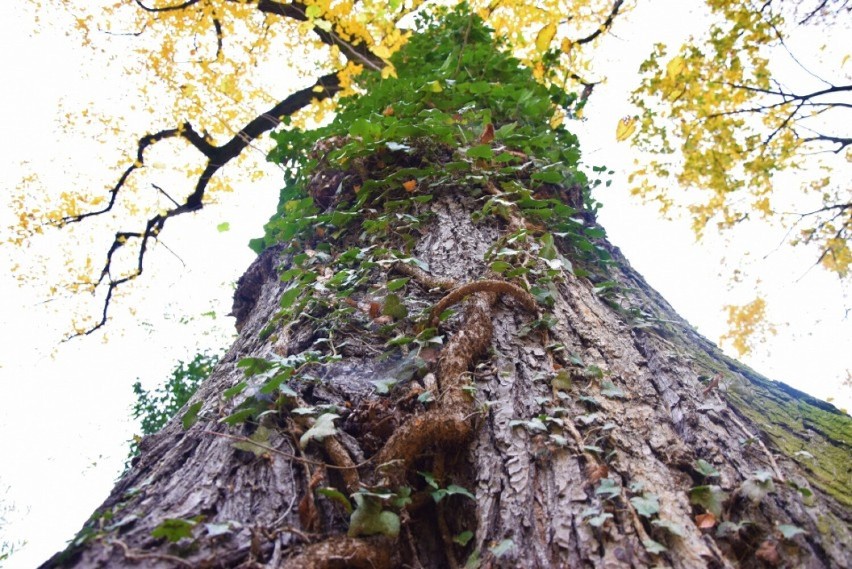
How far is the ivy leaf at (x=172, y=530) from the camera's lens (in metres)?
0.93

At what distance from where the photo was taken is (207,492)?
1127mm

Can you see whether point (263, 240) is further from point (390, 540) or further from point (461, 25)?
point (461, 25)

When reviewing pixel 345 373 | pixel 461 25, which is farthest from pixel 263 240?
pixel 461 25

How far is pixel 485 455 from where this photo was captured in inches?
49.9

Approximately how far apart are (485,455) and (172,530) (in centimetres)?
73

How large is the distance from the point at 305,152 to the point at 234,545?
2850 mm

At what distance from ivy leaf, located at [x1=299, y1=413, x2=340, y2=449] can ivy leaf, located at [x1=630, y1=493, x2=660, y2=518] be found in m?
0.73

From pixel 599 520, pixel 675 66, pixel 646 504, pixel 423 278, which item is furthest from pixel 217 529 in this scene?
pixel 675 66

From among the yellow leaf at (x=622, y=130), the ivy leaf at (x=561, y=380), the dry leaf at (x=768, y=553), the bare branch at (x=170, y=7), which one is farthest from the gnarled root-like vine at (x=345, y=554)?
the bare branch at (x=170, y=7)

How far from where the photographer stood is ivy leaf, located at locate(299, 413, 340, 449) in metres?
1.21

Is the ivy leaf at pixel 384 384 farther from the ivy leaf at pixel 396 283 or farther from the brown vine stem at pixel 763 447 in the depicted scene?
the brown vine stem at pixel 763 447

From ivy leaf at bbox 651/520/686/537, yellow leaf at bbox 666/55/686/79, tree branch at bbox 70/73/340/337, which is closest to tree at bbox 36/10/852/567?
ivy leaf at bbox 651/520/686/537

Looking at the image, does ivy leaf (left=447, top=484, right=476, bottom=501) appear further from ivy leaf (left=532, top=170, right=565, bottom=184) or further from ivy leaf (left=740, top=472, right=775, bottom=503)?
ivy leaf (left=532, top=170, right=565, bottom=184)

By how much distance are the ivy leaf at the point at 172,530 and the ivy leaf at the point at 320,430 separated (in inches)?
12.9
